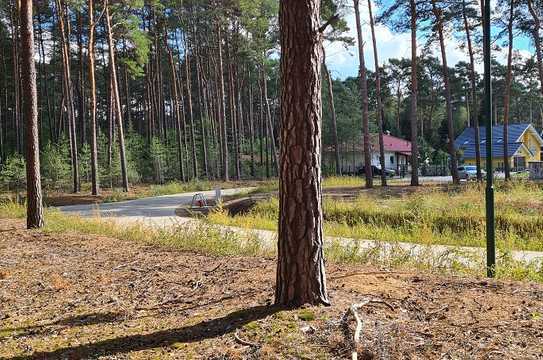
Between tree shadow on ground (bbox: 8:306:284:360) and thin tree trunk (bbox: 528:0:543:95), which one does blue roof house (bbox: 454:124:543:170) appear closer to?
thin tree trunk (bbox: 528:0:543:95)

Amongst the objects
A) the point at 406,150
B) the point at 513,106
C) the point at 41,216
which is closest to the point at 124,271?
the point at 41,216

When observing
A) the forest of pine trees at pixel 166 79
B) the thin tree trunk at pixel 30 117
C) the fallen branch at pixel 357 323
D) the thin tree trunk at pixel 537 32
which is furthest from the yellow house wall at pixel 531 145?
the fallen branch at pixel 357 323

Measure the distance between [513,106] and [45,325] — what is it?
77.6 m

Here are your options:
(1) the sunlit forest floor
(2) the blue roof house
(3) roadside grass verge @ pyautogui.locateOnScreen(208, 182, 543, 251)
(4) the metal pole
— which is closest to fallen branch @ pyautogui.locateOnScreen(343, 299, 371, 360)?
(1) the sunlit forest floor

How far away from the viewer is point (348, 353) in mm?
2777

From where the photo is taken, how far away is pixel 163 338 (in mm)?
3275

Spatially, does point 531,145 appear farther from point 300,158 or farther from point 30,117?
point 300,158

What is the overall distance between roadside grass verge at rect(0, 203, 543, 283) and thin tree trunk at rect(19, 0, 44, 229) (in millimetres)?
452

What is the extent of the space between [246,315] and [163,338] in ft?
2.05

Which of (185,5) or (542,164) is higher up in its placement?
(185,5)

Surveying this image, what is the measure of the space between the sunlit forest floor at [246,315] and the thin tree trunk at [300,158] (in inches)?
11.0

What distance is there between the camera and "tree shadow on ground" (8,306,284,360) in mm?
3104

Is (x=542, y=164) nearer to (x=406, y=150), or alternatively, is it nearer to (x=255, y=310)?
(x=406, y=150)

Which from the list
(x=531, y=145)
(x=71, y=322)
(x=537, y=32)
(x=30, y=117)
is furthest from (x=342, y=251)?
(x=531, y=145)
